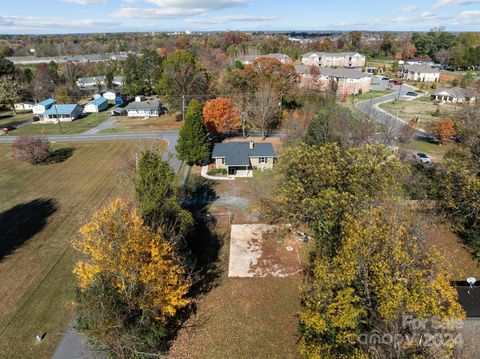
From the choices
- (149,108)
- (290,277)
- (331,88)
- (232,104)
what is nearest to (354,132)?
(290,277)

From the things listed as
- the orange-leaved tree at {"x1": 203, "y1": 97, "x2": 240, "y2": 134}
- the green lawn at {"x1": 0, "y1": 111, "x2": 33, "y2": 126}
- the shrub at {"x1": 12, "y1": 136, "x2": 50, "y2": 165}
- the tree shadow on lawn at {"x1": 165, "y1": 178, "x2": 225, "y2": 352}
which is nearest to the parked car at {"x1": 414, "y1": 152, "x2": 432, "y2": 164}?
the orange-leaved tree at {"x1": 203, "y1": 97, "x2": 240, "y2": 134}

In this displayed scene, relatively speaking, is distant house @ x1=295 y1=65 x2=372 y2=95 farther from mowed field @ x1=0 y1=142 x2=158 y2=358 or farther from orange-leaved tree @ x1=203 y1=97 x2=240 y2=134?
mowed field @ x1=0 y1=142 x2=158 y2=358

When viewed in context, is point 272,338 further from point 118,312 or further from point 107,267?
point 107,267

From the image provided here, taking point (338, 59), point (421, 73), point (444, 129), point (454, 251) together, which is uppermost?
point (338, 59)

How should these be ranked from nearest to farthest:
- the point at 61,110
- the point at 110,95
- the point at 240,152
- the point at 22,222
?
the point at 22,222, the point at 240,152, the point at 61,110, the point at 110,95

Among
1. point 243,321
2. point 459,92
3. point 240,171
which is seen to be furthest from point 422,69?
point 243,321

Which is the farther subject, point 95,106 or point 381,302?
point 95,106

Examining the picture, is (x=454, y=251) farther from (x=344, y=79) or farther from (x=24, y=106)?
(x=24, y=106)
